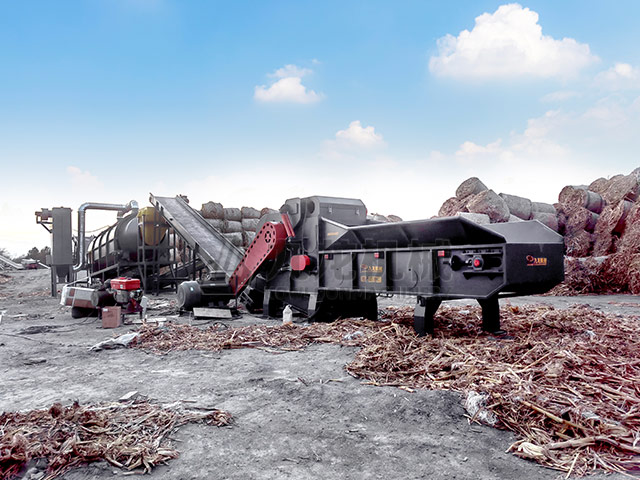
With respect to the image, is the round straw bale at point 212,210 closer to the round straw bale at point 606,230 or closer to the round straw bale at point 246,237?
the round straw bale at point 246,237

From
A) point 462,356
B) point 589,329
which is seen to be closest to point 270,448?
point 462,356

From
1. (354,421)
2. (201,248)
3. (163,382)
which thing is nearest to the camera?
(354,421)

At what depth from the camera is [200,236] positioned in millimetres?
11492

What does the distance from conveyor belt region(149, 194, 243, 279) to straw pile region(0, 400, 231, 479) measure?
6340mm

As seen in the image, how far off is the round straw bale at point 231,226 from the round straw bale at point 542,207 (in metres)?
10.1

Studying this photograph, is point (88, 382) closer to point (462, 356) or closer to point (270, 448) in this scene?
point (270, 448)

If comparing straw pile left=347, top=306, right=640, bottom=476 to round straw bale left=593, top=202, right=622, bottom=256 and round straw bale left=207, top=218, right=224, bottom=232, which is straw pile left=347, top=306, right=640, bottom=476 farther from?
round straw bale left=207, top=218, right=224, bottom=232

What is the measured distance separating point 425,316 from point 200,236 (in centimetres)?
710

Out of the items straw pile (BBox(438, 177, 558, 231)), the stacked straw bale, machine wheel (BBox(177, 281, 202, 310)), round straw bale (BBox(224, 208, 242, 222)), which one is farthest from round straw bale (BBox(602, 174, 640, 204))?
round straw bale (BBox(224, 208, 242, 222))

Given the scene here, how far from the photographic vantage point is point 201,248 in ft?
35.6

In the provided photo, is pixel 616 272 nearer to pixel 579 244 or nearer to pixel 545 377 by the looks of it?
pixel 579 244

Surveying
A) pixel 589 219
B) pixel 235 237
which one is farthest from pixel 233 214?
pixel 589 219

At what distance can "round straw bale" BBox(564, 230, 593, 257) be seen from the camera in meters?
12.9

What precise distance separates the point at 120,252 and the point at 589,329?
12049mm
